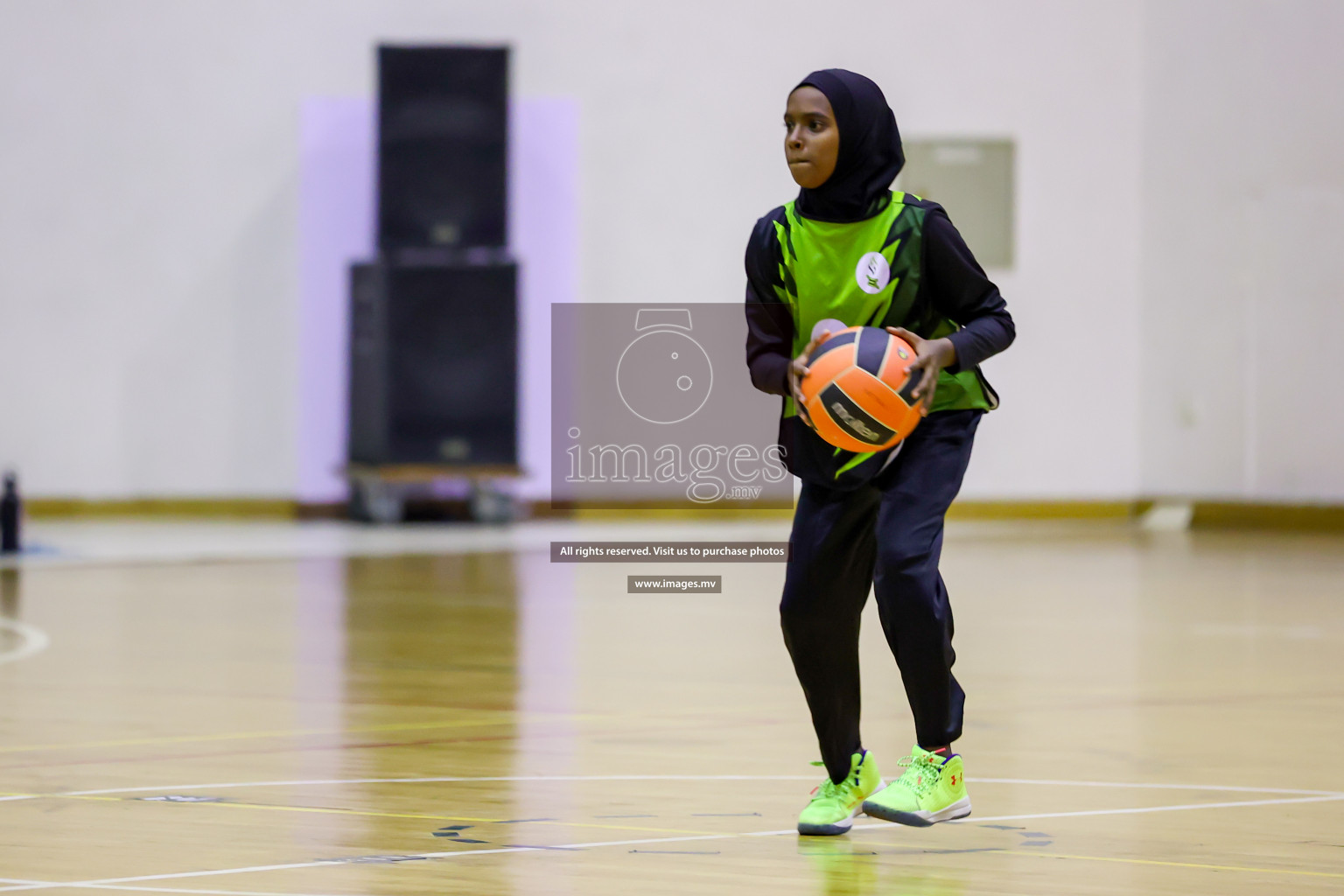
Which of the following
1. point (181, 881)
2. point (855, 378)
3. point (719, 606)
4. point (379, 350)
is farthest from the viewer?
point (379, 350)

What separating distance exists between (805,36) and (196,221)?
3725mm

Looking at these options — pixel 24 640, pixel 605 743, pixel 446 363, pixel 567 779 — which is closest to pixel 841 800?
pixel 567 779

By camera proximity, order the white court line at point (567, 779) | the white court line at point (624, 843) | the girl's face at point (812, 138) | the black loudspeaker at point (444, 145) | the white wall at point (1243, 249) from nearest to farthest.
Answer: the white court line at point (624, 843) → the girl's face at point (812, 138) → the white court line at point (567, 779) → the black loudspeaker at point (444, 145) → the white wall at point (1243, 249)

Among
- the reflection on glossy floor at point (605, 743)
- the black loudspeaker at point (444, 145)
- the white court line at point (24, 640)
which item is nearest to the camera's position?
the reflection on glossy floor at point (605, 743)

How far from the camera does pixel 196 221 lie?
1031 cm

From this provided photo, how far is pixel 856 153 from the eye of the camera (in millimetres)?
2486

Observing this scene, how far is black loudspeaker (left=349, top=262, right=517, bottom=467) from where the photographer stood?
9648mm

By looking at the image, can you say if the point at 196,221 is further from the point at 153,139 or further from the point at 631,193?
the point at 631,193

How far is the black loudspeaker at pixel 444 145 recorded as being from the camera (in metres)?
9.59

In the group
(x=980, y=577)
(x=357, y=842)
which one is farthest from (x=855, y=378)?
(x=980, y=577)

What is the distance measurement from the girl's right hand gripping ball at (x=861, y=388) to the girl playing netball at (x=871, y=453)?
0.03m

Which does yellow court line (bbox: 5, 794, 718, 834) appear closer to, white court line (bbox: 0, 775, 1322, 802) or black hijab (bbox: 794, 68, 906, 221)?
white court line (bbox: 0, 775, 1322, 802)

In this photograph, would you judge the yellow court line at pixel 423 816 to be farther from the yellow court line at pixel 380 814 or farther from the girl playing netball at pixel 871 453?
the girl playing netball at pixel 871 453

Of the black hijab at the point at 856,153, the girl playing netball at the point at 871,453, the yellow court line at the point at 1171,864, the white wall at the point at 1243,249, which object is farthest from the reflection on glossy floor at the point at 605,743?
the white wall at the point at 1243,249
